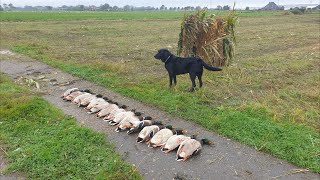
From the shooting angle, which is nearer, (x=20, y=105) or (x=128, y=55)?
(x=20, y=105)

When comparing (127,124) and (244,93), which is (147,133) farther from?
(244,93)

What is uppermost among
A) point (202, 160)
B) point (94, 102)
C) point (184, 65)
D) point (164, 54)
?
point (164, 54)

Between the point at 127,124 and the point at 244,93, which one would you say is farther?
the point at 244,93

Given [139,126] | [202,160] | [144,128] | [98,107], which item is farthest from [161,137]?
[98,107]

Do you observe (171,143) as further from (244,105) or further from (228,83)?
(228,83)

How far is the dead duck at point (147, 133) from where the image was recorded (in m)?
5.13

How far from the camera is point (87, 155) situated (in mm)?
4746

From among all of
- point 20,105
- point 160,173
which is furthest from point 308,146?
point 20,105

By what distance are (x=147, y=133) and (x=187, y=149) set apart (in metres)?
0.87

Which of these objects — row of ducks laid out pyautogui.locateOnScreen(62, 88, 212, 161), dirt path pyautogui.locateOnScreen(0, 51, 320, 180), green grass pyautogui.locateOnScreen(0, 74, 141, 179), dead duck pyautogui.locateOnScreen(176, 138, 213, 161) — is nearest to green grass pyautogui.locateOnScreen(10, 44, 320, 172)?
dirt path pyautogui.locateOnScreen(0, 51, 320, 180)

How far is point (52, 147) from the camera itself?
4.93 meters

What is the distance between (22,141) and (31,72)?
19.7ft

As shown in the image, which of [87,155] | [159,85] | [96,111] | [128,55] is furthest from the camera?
[128,55]

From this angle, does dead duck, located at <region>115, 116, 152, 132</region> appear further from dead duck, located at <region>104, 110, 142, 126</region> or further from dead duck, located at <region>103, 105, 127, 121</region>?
dead duck, located at <region>103, 105, 127, 121</region>
